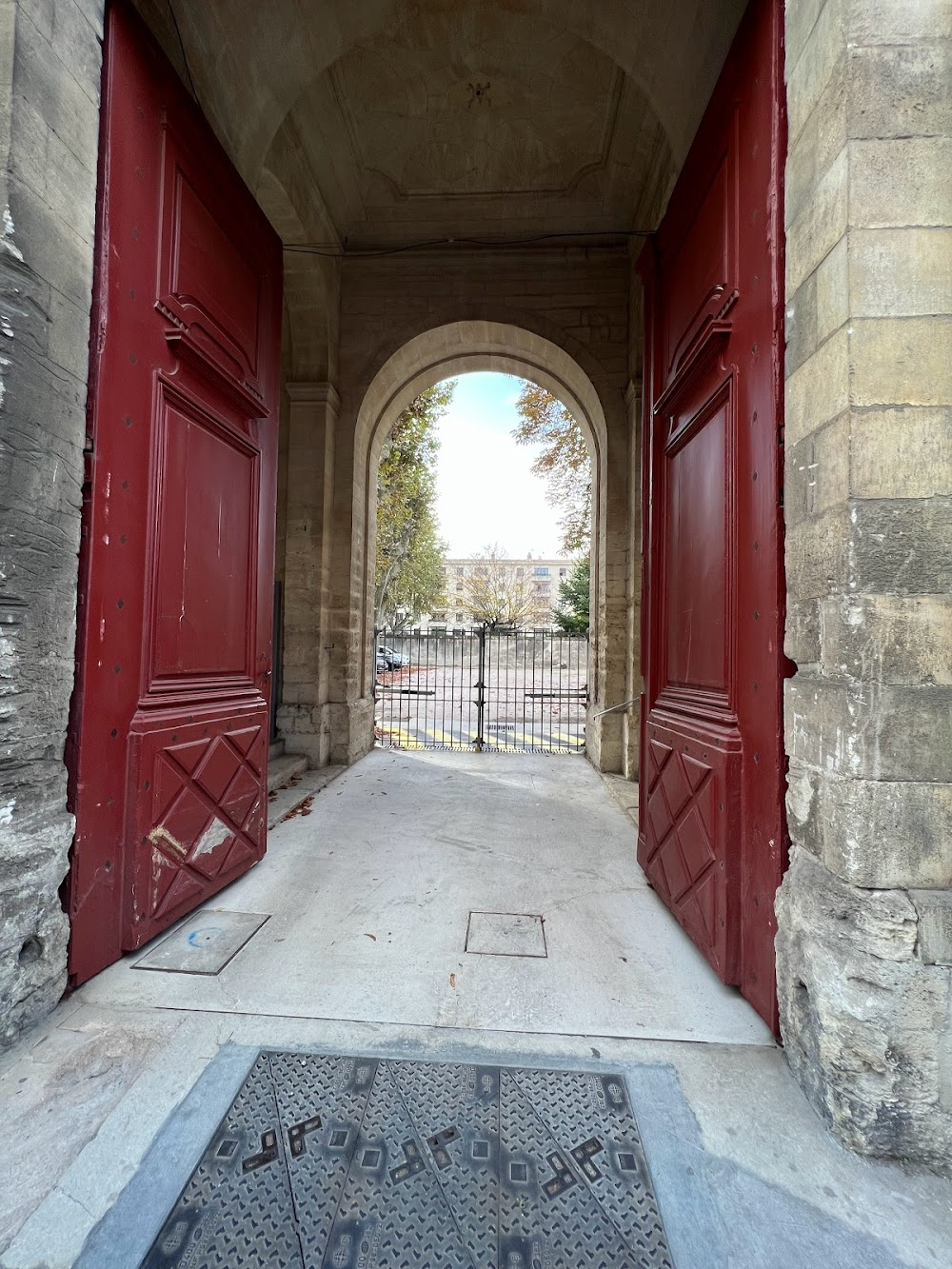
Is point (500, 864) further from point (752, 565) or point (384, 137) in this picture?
point (384, 137)

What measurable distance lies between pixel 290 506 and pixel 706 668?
5786 mm

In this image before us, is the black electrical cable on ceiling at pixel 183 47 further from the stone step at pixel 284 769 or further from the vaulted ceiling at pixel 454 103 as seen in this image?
the stone step at pixel 284 769

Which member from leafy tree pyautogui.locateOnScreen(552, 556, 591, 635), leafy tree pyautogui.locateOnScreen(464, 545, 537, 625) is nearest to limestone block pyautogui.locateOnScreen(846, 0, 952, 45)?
leafy tree pyautogui.locateOnScreen(552, 556, 591, 635)

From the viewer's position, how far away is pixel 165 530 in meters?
2.77

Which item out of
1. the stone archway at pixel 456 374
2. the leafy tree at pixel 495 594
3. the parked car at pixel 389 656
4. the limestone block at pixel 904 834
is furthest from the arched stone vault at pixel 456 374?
the leafy tree at pixel 495 594

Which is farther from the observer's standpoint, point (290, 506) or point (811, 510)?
point (290, 506)

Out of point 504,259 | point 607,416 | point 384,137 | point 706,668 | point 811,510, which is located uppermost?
point 384,137

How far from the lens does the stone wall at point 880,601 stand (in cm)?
159

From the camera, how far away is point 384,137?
19.7ft

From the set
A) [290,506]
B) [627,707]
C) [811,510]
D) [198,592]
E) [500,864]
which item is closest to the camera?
[811,510]

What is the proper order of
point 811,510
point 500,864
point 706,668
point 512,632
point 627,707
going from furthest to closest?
point 512,632 < point 627,707 < point 500,864 < point 706,668 < point 811,510

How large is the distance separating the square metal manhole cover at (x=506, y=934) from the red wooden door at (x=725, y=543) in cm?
77

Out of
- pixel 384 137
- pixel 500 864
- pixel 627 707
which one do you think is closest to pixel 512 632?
pixel 627 707

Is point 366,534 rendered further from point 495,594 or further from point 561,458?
point 495,594
